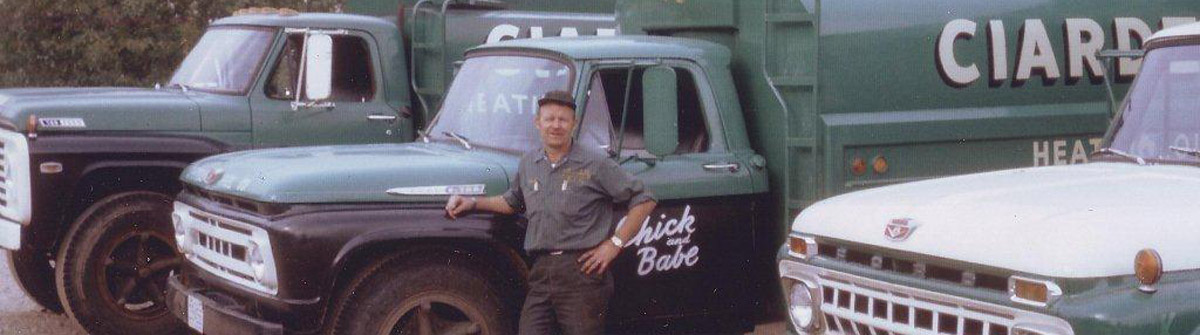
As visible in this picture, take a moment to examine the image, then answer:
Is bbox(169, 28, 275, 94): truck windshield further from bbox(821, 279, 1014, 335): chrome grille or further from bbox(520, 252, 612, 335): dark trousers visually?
bbox(821, 279, 1014, 335): chrome grille

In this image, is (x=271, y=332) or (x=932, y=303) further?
(x=271, y=332)

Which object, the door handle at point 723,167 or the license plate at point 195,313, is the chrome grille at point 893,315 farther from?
the license plate at point 195,313

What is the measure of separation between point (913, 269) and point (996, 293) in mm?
343

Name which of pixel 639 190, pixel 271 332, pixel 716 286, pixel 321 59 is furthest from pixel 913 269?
pixel 321 59

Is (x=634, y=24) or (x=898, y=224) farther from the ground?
(x=634, y=24)

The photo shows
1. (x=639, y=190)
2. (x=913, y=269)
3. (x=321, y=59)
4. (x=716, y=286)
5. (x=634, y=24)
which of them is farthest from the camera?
(x=321, y=59)

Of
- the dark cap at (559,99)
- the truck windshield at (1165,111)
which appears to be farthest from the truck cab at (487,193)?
the truck windshield at (1165,111)

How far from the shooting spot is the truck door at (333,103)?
8891 millimetres

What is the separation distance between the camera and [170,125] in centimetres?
837

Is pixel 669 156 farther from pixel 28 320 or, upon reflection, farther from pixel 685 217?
pixel 28 320

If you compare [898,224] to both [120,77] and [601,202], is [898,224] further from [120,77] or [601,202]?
[120,77]

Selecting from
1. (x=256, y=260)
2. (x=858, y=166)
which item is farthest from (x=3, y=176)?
(x=858, y=166)

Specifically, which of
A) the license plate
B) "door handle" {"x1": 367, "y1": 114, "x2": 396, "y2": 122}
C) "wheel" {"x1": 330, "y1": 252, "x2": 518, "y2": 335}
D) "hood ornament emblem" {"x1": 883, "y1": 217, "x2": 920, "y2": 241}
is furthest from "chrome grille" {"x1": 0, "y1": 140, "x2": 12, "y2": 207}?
"hood ornament emblem" {"x1": 883, "y1": 217, "x2": 920, "y2": 241}

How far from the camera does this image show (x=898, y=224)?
181 inches
